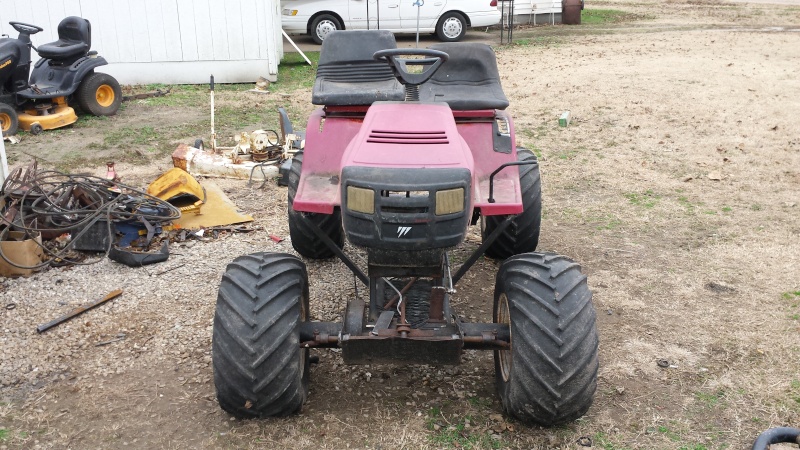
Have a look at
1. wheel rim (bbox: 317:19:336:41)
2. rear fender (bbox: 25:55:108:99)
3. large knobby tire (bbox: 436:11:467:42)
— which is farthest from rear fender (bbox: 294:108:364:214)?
large knobby tire (bbox: 436:11:467:42)

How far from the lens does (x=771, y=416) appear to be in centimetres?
352

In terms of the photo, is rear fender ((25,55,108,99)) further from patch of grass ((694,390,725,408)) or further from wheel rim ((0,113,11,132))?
patch of grass ((694,390,725,408))

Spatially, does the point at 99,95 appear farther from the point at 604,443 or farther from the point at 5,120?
the point at 604,443

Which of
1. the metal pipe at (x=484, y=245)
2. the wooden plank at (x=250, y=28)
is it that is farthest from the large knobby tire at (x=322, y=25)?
the metal pipe at (x=484, y=245)

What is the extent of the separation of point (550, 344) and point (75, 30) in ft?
26.1

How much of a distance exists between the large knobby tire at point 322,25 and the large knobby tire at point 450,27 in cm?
217

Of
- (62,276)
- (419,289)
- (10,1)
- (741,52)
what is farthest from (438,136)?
(741,52)

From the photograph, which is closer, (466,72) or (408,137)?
(408,137)

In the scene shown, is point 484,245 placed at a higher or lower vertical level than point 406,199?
lower

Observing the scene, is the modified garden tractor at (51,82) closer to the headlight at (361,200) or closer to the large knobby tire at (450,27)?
the headlight at (361,200)

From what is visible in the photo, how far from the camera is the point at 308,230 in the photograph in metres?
4.86

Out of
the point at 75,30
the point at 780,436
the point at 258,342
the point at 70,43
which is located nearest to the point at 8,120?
the point at 70,43

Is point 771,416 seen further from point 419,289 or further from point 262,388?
point 262,388

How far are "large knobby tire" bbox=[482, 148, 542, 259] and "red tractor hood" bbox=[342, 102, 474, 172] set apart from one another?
115cm
